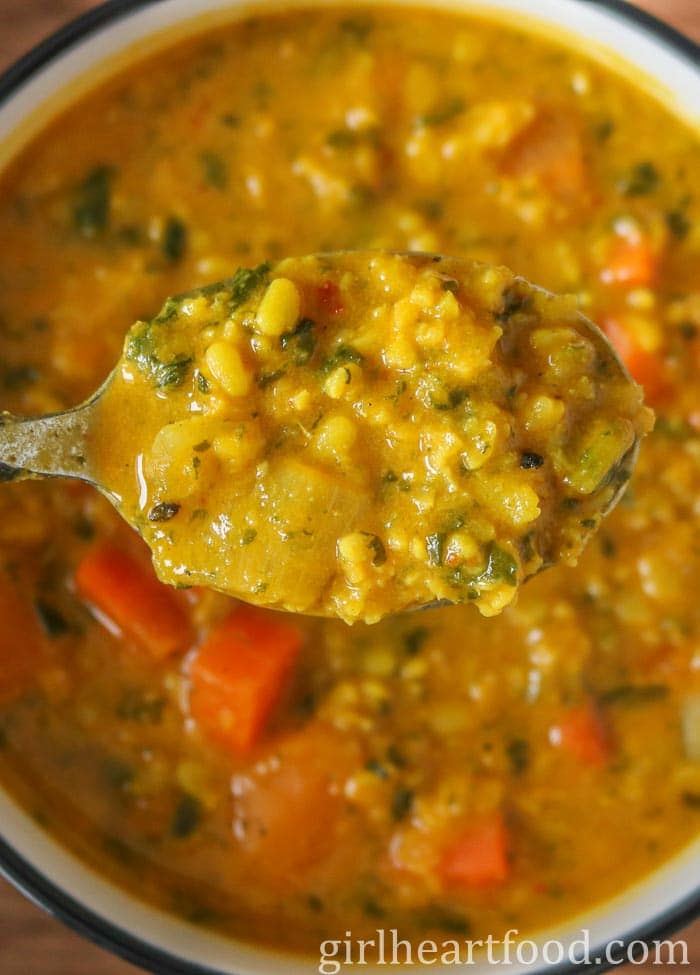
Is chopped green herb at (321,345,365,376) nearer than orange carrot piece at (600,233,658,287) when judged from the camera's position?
Yes

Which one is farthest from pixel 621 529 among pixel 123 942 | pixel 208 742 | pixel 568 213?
pixel 123 942

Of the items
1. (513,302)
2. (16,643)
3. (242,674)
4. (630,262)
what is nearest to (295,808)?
(242,674)

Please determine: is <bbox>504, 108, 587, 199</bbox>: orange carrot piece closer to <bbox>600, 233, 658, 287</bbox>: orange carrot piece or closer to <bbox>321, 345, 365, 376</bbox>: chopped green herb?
<bbox>600, 233, 658, 287</bbox>: orange carrot piece

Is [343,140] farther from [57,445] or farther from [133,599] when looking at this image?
[133,599]

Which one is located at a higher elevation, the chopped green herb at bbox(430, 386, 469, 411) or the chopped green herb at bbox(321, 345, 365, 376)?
the chopped green herb at bbox(321, 345, 365, 376)

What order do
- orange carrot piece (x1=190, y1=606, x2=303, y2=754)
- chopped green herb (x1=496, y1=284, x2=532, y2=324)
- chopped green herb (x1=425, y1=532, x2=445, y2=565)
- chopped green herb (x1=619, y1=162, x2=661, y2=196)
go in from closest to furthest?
chopped green herb (x1=425, y1=532, x2=445, y2=565)
chopped green herb (x1=496, y1=284, x2=532, y2=324)
orange carrot piece (x1=190, y1=606, x2=303, y2=754)
chopped green herb (x1=619, y1=162, x2=661, y2=196)

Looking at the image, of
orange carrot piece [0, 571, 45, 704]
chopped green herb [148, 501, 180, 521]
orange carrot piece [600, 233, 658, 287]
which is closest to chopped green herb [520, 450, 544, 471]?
chopped green herb [148, 501, 180, 521]
